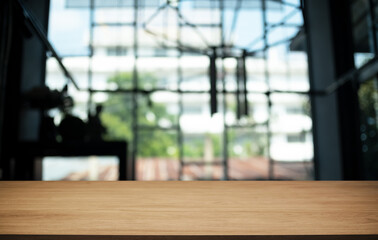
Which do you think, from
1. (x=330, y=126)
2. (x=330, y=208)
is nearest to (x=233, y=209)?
(x=330, y=208)

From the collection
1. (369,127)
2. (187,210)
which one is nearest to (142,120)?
(369,127)

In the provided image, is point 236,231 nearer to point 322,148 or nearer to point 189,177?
point 322,148

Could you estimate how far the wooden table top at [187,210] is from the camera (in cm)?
50

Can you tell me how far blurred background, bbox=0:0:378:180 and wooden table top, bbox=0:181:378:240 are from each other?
0.69 metres

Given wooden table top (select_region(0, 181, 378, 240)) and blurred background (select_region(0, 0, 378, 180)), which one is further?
blurred background (select_region(0, 0, 378, 180))

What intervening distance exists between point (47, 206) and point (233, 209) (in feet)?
1.19

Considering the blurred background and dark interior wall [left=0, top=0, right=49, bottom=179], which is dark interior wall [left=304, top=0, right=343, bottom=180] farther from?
dark interior wall [left=0, top=0, right=49, bottom=179]

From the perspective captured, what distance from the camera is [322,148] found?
3.96 meters

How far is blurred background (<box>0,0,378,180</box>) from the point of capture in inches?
79.2

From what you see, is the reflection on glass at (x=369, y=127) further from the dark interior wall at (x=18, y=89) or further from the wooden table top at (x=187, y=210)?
the dark interior wall at (x=18, y=89)

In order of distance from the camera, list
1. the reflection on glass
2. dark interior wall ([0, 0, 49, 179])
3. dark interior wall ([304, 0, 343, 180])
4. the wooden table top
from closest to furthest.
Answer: the wooden table top → dark interior wall ([0, 0, 49, 179]) → the reflection on glass → dark interior wall ([304, 0, 343, 180])

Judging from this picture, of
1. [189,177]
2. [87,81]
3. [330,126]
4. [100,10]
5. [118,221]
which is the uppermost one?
[100,10]

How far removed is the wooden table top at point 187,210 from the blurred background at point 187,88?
27.2 inches

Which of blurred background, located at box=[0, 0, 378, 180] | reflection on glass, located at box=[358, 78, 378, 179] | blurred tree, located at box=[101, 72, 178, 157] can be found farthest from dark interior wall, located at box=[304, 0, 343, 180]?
blurred tree, located at box=[101, 72, 178, 157]
